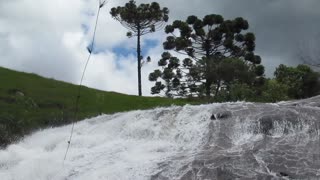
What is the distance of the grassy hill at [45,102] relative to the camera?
3348cm

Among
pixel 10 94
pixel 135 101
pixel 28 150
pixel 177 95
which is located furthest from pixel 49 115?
pixel 177 95

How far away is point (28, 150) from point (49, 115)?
1204 centimetres

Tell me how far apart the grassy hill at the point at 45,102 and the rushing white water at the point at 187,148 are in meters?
7.78

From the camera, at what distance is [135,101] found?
43594 millimetres

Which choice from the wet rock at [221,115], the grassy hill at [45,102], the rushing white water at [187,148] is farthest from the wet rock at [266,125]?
the grassy hill at [45,102]

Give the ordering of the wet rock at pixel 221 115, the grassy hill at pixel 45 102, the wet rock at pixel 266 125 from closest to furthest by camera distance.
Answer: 1. the wet rock at pixel 266 125
2. the wet rock at pixel 221 115
3. the grassy hill at pixel 45 102

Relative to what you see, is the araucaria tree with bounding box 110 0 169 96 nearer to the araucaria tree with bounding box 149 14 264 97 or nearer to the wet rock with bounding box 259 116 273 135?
the araucaria tree with bounding box 149 14 264 97

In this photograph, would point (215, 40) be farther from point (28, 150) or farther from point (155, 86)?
point (28, 150)

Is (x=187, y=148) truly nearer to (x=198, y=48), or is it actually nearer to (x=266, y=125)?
(x=266, y=125)

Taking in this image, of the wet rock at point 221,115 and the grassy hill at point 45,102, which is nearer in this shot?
the wet rock at point 221,115

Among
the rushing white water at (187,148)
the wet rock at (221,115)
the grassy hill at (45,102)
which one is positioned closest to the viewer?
the rushing white water at (187,148)

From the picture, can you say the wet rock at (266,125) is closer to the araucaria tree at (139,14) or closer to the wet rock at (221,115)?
the wet rock at (221,115)

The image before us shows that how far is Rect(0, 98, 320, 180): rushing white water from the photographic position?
16.5m

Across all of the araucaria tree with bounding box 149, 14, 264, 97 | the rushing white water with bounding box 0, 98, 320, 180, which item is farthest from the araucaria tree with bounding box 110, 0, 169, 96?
the rushing white water with bounding box 0, 98, 320, 180
